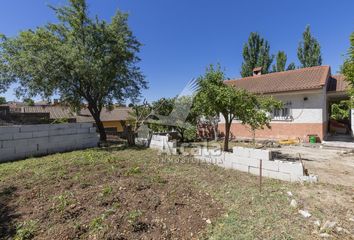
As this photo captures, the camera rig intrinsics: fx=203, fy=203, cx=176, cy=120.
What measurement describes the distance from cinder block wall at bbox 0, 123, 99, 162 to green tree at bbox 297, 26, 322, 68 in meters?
23.3

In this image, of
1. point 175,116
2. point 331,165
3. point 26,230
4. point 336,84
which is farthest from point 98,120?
point 336,84

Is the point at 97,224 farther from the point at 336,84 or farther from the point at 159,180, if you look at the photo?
the point at 336,84

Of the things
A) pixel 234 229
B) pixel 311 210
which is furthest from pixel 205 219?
pixel 311 210

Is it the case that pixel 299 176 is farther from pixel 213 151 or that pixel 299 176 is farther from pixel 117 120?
pixel 117 120

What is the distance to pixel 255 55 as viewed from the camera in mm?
26062

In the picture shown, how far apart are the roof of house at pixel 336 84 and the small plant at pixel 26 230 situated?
620 inches

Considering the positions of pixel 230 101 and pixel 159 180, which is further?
pixel 230 101

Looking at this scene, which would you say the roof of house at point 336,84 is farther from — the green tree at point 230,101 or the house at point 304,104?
the green tree at point 230,101

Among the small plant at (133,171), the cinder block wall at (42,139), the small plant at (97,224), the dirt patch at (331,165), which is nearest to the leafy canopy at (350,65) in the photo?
the dirt patch at (331,165)

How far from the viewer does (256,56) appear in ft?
85.5

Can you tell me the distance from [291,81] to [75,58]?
1379cm

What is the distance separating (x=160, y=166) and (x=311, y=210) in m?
4.56

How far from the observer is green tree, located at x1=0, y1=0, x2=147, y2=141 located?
35.0 feet

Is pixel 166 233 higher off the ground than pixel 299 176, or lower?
lower
